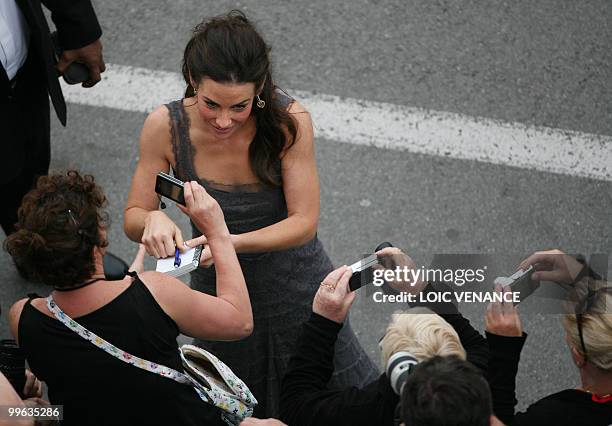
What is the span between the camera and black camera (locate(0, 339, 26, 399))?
104 inches

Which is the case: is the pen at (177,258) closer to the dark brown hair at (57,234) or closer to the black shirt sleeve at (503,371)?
the dark brown hair at (57,234)

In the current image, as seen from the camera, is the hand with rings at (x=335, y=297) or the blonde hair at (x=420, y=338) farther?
the hand with rings at (x=335, y=297)

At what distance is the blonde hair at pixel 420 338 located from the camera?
230 cm

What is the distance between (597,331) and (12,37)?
8.20 feet

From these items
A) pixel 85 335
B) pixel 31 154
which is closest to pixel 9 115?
pixel 31 154

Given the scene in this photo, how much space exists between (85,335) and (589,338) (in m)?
1.44

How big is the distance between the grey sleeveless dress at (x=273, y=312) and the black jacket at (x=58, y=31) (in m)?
0.90

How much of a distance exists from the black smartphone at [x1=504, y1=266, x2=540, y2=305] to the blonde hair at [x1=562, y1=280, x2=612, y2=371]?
186 millimetres

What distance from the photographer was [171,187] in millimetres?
2676

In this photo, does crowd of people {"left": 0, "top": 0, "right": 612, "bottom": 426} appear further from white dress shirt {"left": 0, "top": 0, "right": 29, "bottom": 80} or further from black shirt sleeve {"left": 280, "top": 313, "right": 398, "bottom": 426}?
white dress shirt {"left": 0, "top": 0, "right": 29, "bottom": 80}

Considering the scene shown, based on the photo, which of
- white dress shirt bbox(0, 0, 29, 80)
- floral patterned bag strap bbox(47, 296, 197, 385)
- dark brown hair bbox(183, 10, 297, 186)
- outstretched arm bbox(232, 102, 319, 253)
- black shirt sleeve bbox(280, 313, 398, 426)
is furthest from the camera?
white dress shirt bbox(0, 0, 29, 80)

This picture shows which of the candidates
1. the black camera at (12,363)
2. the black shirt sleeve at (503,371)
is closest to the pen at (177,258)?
the black camera at (12,363)

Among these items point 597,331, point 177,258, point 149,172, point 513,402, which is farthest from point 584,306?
point 149,172

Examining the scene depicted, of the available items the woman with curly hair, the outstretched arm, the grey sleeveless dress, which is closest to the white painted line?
the grey sleeveless dress
